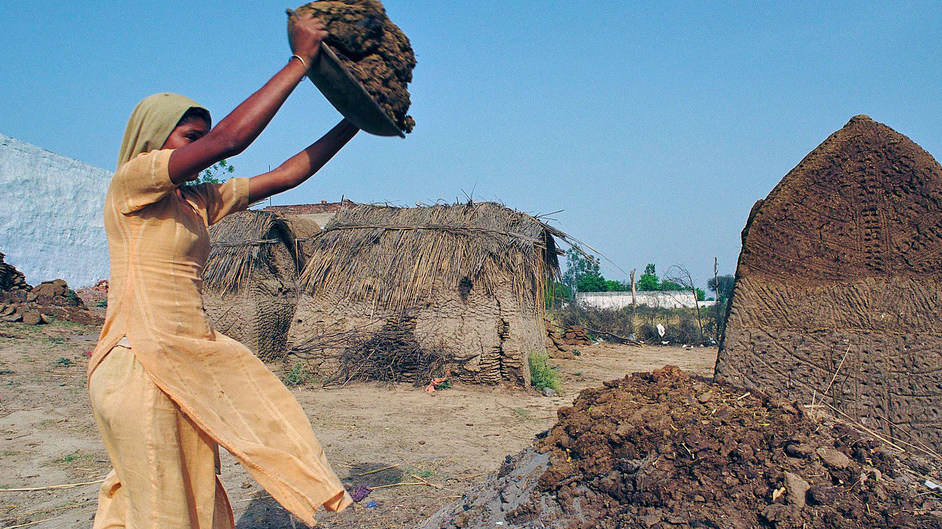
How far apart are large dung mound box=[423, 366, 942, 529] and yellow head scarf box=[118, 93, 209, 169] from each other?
2271mm

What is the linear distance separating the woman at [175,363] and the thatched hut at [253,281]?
836 cm

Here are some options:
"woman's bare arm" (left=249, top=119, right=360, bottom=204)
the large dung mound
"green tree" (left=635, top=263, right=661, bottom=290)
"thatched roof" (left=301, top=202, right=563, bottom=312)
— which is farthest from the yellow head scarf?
"green tree" (left=635, top=263, right=661, bottom=290)

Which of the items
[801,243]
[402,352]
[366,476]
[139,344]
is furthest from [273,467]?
[402,352]

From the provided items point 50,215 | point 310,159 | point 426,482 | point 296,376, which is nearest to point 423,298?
point 296,376

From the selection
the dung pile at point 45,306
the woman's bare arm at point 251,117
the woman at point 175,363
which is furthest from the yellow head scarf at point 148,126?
the dung pile at point 45,306

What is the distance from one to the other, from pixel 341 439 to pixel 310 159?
4147 mm

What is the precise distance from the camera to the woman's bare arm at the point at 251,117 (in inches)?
62.0

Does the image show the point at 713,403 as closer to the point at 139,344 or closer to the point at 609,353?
the point at 139,344

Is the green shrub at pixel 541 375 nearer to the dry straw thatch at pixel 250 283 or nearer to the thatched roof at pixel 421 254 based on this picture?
the thatched roof at pixel 421 254

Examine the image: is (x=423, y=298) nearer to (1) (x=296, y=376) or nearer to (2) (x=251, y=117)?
(1) (x=296, y=376)

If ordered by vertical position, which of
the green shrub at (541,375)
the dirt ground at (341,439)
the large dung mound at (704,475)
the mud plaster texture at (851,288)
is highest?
the mud plaster texture at (851,288)

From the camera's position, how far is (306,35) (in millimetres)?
1657

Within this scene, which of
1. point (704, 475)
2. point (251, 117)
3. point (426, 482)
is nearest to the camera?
point (251, 117)

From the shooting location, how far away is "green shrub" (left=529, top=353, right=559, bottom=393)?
8664 mm
